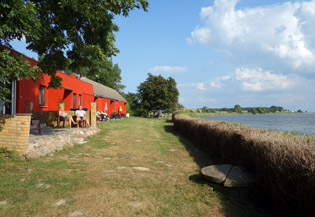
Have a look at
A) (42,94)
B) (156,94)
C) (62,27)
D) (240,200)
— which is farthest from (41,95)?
(156,94)

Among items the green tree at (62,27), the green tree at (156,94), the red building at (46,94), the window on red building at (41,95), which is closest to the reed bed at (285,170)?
the green tree at (62,27)

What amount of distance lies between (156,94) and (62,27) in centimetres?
4444

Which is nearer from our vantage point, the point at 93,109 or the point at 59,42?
the point at 59,42

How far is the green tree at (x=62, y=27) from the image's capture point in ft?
17.3

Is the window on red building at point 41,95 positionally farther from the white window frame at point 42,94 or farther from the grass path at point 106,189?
the grass path at point 106,189

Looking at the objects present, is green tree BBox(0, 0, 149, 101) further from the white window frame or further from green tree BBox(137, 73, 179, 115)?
green tree BBox(137, 73, 179, 115)

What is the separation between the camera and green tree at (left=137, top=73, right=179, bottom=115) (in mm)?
51531

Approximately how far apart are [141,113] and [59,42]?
171ft

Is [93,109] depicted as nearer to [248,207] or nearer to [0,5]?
[0,5]

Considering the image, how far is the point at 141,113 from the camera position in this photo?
58.6 metres

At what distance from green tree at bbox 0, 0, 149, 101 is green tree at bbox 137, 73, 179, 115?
4241 centimetres

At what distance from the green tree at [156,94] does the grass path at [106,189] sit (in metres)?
44.6

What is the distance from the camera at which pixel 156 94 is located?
51875mm

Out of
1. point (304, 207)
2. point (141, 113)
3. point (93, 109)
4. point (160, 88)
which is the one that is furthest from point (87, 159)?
point (141, 113)
